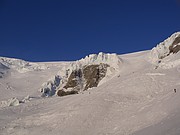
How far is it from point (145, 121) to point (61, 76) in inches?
1599

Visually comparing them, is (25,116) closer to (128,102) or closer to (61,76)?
(128,102)

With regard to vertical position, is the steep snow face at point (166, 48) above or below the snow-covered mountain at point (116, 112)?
above

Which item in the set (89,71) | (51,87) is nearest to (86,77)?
(89,71)

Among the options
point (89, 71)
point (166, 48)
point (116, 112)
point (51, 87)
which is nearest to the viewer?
point (116, 112)

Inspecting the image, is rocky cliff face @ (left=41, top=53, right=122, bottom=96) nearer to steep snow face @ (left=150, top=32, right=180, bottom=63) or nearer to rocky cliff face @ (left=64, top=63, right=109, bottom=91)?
rocky cliff face @ (left=64, top=63, right=109, bottom=91)

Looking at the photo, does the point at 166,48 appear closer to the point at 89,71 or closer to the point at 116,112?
the point at 89,71

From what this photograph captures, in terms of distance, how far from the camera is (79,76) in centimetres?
4556

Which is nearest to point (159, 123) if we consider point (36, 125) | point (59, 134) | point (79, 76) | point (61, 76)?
point (59, 134)

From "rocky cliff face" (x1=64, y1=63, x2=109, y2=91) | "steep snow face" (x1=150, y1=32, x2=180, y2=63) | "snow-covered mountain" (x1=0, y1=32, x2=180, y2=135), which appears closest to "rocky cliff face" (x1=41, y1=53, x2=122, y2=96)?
"rocky cliff face" (x1=64, y1=63, x2=109, y2=91)

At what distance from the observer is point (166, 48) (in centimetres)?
4169

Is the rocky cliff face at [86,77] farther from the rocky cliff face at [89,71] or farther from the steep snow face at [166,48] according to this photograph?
the steep snow face at [166,48]

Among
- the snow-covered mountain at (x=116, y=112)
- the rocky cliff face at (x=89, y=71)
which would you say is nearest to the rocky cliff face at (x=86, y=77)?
the rocky cliff face at (x=89, y=71)

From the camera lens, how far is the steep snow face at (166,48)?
130ft

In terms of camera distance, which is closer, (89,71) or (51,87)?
(89,71)
